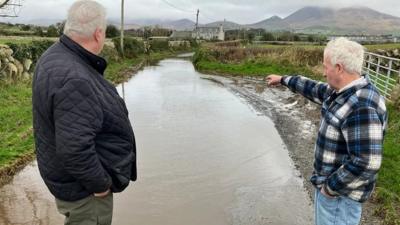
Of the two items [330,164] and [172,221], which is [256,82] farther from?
[330,164]

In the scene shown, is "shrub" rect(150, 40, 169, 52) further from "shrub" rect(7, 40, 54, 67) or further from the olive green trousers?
the olive green trousers

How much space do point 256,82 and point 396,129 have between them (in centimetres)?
1340

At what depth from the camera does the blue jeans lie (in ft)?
10.1

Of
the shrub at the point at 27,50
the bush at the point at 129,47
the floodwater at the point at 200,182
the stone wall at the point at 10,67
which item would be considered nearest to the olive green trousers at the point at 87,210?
the floodwater at the point at 200,182

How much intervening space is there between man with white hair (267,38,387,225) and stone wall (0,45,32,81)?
11.9 meters

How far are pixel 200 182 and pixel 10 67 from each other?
8.79 meters

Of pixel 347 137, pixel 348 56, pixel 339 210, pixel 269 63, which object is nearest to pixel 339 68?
pixel 348 56

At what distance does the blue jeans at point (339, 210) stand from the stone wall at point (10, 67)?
11.8 meters

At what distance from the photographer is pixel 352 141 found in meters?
2.83

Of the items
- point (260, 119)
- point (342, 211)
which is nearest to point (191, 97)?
point (260, 119)

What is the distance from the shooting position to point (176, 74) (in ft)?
85.8

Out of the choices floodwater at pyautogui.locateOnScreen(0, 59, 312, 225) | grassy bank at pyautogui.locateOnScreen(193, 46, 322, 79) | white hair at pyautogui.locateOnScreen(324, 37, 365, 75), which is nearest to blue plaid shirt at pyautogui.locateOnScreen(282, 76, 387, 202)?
white hair at pyautogui.locateOnScreen(324, 37, 365, 75)

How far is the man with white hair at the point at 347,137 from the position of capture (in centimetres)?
280

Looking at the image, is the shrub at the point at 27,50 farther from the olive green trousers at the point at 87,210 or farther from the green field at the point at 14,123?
the olive green trousers at the point at 87,210
